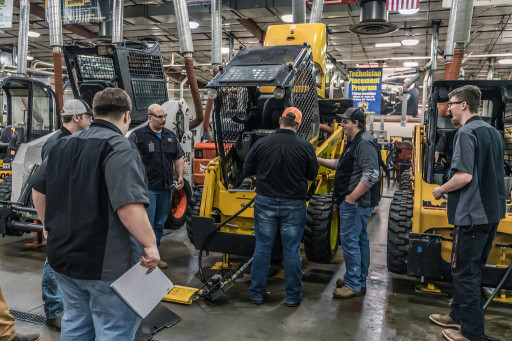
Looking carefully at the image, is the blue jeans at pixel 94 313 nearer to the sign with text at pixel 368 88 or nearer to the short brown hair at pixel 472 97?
the short brown hair at pixel 472 97

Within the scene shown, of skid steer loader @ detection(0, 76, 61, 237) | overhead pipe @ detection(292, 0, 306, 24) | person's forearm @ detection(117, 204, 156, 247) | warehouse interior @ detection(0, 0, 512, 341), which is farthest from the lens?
overhead pipe @ detection(292, 0, 306, 24)

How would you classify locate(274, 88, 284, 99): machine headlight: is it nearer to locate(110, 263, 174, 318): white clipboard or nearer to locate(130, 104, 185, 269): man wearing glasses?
locate(130, 104, 185, 269): man wearing glasses

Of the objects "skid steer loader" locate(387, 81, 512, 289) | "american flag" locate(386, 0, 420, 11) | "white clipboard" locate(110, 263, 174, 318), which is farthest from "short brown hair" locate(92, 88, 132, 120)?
"american flag" locate(386, 0, 420, 11)

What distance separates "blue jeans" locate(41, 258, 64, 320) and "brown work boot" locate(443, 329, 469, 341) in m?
3.16

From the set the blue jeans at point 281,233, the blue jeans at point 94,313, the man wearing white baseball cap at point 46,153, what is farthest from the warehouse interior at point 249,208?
the blue jeans at point 94,313

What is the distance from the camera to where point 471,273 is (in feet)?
10.6

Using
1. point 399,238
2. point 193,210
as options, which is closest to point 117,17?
point 193,210

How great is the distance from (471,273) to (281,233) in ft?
5.22

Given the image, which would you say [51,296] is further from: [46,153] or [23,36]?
[23,36]

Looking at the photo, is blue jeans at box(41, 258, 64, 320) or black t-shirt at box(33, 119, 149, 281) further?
blue jeans at box(41, 258, 64, 320)

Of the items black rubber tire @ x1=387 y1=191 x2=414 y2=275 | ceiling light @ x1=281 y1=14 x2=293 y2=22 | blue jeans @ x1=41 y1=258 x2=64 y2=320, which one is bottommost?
blue jeans @ x1=41 y1=258 x2=64 y2=320

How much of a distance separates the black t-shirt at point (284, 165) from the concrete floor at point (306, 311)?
110cm

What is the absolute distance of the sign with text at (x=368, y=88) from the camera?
52.3 feet

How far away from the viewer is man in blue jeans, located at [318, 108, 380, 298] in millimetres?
4176
